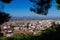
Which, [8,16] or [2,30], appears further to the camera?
[2,30]

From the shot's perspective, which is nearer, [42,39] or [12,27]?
[42,39]

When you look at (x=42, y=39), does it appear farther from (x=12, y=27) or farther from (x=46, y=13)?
(x=12, y=27)

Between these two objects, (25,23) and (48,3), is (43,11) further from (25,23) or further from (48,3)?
(25,23)

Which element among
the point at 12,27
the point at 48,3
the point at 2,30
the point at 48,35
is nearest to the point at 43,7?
the point at 48,3

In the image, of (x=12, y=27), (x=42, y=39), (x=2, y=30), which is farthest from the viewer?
(x=12, y=27)

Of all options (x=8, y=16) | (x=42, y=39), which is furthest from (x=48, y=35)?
(x=8, y=16)

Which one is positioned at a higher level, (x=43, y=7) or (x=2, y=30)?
(x=43, y=7)

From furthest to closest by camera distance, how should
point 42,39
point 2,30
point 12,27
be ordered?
point 12,27, point 2,30, point 42,39

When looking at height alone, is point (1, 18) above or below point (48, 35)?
above

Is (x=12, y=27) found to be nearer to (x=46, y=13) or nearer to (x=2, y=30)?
(x=2, y=30)
